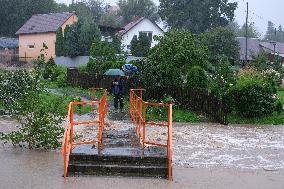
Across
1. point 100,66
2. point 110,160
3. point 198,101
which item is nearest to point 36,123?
point 110,160

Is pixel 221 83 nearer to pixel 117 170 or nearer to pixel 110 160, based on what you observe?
pixel 110 160

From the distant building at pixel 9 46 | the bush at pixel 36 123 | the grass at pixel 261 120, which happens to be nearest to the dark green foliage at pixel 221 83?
the grass at pixel 261 120

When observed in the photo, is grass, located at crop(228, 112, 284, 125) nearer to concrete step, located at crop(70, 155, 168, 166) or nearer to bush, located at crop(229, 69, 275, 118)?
bush, located at crop(229, 69, 275, 118)

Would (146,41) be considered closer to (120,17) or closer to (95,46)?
(95,46)

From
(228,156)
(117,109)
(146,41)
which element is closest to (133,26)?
(146,41)

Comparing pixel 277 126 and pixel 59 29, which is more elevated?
pixel 59 29

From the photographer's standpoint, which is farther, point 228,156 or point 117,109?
point 117,109

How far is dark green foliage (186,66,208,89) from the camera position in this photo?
22250 millimetres

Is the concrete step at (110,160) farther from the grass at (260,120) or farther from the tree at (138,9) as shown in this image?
the tree at (138,9)

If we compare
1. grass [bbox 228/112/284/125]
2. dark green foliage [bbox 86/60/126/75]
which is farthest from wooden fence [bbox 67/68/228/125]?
dark green foliage [bbox 86/60/126/75]

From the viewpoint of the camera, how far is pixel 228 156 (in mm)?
12641

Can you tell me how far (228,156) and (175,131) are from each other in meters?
3.83

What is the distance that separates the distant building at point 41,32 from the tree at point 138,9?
1058 inches

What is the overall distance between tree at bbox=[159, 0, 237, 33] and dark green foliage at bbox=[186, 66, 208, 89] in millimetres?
44431
